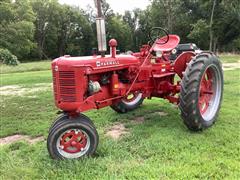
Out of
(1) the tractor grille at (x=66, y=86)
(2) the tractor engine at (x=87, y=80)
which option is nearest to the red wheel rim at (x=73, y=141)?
(2) the tractor engine at (x=87, y=80)

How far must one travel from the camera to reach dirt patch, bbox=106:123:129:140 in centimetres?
523

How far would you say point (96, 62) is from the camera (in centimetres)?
461

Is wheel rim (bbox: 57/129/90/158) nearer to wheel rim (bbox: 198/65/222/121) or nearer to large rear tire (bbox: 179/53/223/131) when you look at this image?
large rear tire (bbox: 179/53/223/131)

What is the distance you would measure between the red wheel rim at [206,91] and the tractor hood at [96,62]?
48.9 inches

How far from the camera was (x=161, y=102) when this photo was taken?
7523 mm

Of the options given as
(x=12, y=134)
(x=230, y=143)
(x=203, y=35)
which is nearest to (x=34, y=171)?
(x=12, y=134)

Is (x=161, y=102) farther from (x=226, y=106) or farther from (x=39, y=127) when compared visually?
(x=39, y=127)

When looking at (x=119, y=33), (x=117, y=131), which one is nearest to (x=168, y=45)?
(x=117, y=131)

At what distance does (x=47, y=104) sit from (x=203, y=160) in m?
4.94

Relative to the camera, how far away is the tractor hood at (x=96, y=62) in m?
4.32

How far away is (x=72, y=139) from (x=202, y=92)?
2458mm

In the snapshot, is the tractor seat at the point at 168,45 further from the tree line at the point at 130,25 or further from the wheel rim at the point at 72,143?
the tree line at the point at 130,25

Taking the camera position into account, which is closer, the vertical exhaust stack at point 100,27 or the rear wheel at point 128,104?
the vertical exhaust stack at point 100,27

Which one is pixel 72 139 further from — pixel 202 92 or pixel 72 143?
pixel 202 92
